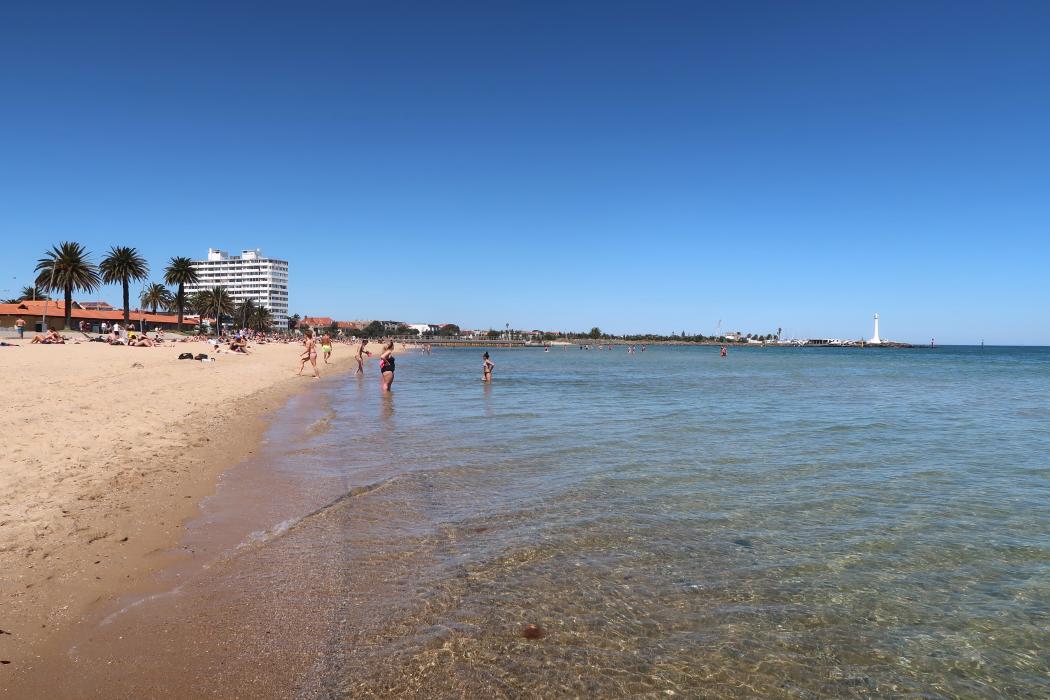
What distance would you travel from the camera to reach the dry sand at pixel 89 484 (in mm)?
4629

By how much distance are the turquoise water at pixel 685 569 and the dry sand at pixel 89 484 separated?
1790 mm

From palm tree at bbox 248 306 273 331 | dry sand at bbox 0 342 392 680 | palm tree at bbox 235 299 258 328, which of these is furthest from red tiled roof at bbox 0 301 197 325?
dry sand at bbox 0 342 392 680

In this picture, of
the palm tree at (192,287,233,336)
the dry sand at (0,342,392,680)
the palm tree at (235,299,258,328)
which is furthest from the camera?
the palm tree at (235,299,258,328)

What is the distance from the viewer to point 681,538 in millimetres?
6793

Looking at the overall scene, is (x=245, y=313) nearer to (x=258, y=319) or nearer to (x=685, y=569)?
(x=258, y=319)

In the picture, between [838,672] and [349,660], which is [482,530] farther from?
[838,672]

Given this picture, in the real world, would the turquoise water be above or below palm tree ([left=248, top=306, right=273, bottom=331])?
below

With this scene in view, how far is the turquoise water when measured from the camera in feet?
13.4

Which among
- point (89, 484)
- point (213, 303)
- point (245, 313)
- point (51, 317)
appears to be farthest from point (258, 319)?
point (89, 484)

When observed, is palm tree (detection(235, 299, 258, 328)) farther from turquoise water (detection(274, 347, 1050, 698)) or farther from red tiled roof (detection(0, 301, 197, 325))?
turquoise water (detection(274, 347, 1050, 698))

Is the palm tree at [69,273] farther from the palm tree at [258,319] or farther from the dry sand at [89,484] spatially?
the palm tree at [258,319]

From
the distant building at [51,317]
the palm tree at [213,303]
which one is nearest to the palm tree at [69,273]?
the distant building at [51,317]

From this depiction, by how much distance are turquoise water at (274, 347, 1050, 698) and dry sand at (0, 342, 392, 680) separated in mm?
1790

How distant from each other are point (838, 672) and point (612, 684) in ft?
5.77
